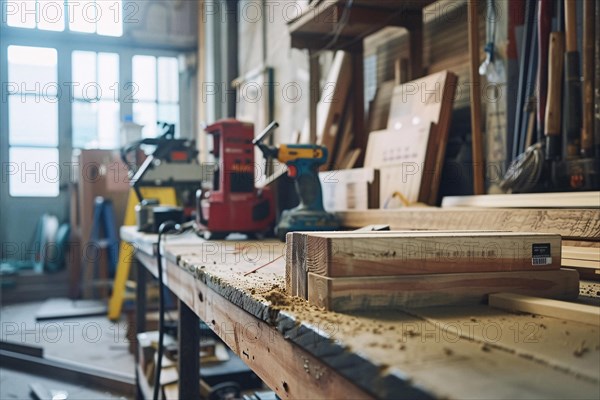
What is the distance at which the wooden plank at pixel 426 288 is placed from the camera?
2.45ft

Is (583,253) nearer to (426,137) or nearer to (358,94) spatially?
(426,137)

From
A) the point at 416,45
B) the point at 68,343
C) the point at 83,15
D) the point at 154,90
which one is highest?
the point at 83,15

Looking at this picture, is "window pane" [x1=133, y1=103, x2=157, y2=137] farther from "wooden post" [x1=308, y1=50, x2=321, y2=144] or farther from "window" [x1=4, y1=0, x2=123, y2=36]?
"wooden post" [x1=308, y1=50, x2=321, y2=144]

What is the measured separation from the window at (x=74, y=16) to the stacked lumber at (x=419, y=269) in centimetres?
665

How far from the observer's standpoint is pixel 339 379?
1.89ft

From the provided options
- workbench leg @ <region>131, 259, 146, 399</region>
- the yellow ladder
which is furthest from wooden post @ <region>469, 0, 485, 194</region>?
the yellow ladder

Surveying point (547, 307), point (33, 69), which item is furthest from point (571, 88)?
point (33, 69)

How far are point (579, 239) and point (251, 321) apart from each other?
2.66ft

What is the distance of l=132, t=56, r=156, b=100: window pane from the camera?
7082 mm

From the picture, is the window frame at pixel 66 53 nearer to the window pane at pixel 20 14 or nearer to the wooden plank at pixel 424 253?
the window pane at pixel 20 14

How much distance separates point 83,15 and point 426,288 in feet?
23.1

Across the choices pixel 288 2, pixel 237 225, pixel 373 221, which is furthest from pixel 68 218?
pixel 373 221

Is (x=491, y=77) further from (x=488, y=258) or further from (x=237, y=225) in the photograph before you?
(x=488, y=258)

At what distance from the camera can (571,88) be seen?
5.81 ft
